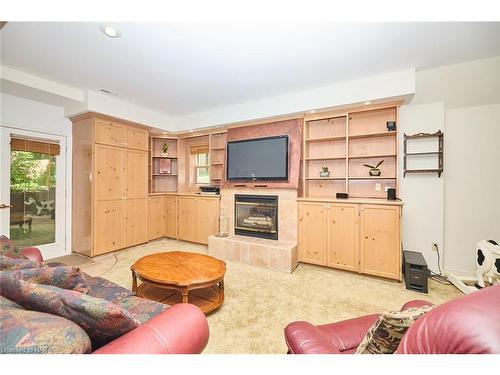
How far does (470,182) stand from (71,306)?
4251 millimetres

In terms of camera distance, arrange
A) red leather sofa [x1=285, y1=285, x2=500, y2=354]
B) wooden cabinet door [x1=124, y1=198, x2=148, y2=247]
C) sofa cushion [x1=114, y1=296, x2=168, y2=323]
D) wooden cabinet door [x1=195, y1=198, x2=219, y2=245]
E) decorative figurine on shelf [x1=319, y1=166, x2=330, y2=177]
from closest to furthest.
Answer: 1. red leather sofa [x1=285, y1=285, x2=500, y2=354]
2. sofa cushion [x1=114, y1=296, x2=168, y2=323]
3. decorative figurine on shelf [x1=319, y1=166, x2=330, y2=177]
4. wooden cabinet door [x1=124, y1=198, x2=148, y2=247]
5. wooden cabinet door [x1=195, y1=198, x2=219, y2=245]

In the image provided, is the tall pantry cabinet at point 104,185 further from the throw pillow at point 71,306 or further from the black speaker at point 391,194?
the black speaker at point 391,194

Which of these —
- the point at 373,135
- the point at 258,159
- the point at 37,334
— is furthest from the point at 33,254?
the point at 373,135

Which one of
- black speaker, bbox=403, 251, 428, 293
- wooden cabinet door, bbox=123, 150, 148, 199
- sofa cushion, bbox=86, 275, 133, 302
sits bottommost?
black speaker, bbox=403, 251, 428, 293

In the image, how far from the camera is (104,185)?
12.3 feet

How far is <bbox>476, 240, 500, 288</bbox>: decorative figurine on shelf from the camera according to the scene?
2.37 meters

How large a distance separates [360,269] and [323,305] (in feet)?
3.52

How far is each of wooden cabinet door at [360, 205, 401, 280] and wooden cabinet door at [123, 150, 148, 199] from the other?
3993 millimetres

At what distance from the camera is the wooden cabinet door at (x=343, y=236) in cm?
303

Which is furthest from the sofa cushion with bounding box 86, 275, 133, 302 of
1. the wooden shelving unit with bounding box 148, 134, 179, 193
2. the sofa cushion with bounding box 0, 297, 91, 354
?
the wooden shelving unit with bounding box 148, 134, 179, 193

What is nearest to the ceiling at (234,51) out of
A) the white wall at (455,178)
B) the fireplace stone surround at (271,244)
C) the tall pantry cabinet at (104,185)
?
the white wall at (455,178)

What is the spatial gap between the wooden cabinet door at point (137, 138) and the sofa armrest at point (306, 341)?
4.27 metres

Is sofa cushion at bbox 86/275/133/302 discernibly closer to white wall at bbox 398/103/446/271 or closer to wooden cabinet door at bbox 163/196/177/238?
wooden cabinet door at bbox 163/196/177/238
